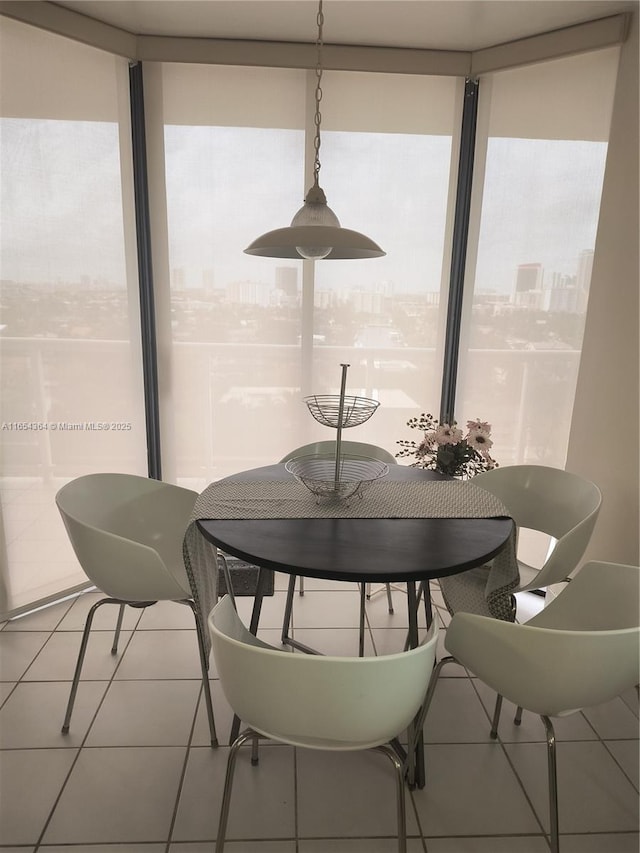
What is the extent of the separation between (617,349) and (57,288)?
2.55 meters

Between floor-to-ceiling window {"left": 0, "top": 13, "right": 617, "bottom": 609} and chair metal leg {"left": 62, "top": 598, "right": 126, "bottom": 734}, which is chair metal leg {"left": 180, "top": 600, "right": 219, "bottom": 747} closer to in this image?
chair metal leg {"left": 62, "top": 598, "right": 126, "bottom": 734}

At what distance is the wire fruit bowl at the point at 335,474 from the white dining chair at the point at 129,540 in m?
0.50

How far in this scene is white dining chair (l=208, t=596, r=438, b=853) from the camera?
113cm

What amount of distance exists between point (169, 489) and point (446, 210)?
212 cm

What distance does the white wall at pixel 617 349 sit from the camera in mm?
2387

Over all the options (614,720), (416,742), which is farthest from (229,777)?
(614,720)

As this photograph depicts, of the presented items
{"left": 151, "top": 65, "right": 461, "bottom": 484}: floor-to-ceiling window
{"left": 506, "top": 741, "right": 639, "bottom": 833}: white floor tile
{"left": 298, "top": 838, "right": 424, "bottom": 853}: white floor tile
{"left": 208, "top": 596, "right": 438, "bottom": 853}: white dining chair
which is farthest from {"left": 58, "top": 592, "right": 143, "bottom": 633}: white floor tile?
{"left": 506, "top": 741, "right": 639, "bottom": 833}: white floor tile

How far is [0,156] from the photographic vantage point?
7.86ft

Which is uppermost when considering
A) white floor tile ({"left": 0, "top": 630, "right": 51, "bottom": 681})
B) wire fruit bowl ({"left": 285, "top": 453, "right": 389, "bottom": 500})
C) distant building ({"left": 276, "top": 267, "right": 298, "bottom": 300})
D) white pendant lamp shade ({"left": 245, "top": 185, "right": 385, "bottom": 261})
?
white pendant lamp shade ({"left": 245, "top": 185, "right": 385, "bottom": 261})

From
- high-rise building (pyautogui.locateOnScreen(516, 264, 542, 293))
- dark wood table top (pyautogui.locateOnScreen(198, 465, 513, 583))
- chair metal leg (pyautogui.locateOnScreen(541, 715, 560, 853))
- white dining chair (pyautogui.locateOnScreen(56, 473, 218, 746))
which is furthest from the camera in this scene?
high-rise building (pyautogui.locateOnScreen(516, 264, 542, 293))

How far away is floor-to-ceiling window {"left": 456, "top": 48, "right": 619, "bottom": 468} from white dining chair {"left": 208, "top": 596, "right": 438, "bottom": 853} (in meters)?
2.05

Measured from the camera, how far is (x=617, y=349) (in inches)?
Answer: 98.7

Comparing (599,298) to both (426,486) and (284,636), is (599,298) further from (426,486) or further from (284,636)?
(284,636)

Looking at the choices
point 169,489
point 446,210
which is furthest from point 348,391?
point 169,489
